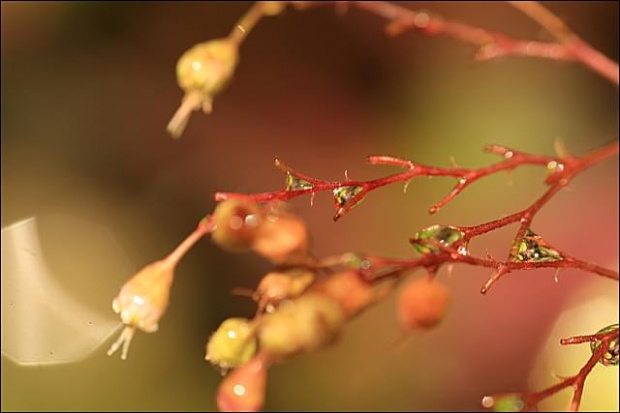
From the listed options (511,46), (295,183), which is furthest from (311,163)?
(295,183)

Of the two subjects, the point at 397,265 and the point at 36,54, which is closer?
the point at 397,265

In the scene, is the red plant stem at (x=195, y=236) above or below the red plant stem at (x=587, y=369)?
above

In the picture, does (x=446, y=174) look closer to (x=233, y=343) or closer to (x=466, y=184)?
(x=466, y=184)

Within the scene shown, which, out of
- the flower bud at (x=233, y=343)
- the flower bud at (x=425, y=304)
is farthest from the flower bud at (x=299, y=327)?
the flower bud at (x=425, y=304)

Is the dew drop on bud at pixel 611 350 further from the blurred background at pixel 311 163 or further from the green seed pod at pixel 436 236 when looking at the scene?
the blurred background at pixel 311 163

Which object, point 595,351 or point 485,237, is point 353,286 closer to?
point 595,351

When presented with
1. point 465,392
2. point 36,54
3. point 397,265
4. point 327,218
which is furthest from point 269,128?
point 397,265
